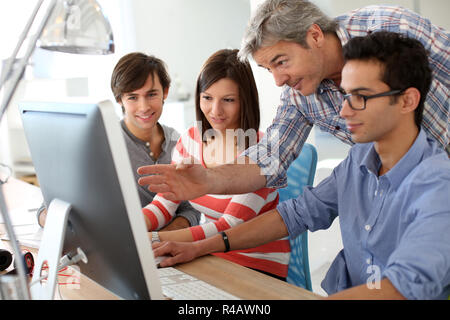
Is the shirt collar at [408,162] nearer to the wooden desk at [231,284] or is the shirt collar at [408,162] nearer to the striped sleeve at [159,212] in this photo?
the wooden desk at [231,284]

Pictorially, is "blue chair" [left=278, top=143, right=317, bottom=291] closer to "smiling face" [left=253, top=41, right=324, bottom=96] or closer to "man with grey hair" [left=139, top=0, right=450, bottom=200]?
"man with grey hair" [left=139, top=0, right=450, bottom=200]

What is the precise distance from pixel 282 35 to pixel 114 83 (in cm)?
81

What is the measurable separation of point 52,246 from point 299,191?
0.95 meters

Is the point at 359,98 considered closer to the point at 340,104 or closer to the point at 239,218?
the point at 340,104

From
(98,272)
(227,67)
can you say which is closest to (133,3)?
(227,67)

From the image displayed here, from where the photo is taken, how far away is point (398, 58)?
1073 mm

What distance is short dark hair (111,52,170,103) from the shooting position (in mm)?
1869

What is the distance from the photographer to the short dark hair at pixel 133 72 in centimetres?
187

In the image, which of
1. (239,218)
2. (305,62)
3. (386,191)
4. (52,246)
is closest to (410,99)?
(386,191)

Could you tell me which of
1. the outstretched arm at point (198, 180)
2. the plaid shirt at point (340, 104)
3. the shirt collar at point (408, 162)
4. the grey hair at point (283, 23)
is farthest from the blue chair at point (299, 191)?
the shirt collar at point (408, 162)

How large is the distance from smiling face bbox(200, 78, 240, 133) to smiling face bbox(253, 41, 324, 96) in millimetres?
232

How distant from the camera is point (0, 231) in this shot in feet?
5.64

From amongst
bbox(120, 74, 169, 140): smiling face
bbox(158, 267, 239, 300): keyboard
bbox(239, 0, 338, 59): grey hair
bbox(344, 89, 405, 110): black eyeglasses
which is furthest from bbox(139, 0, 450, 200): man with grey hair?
bbox(120, 74, 169, 140): smiling face
